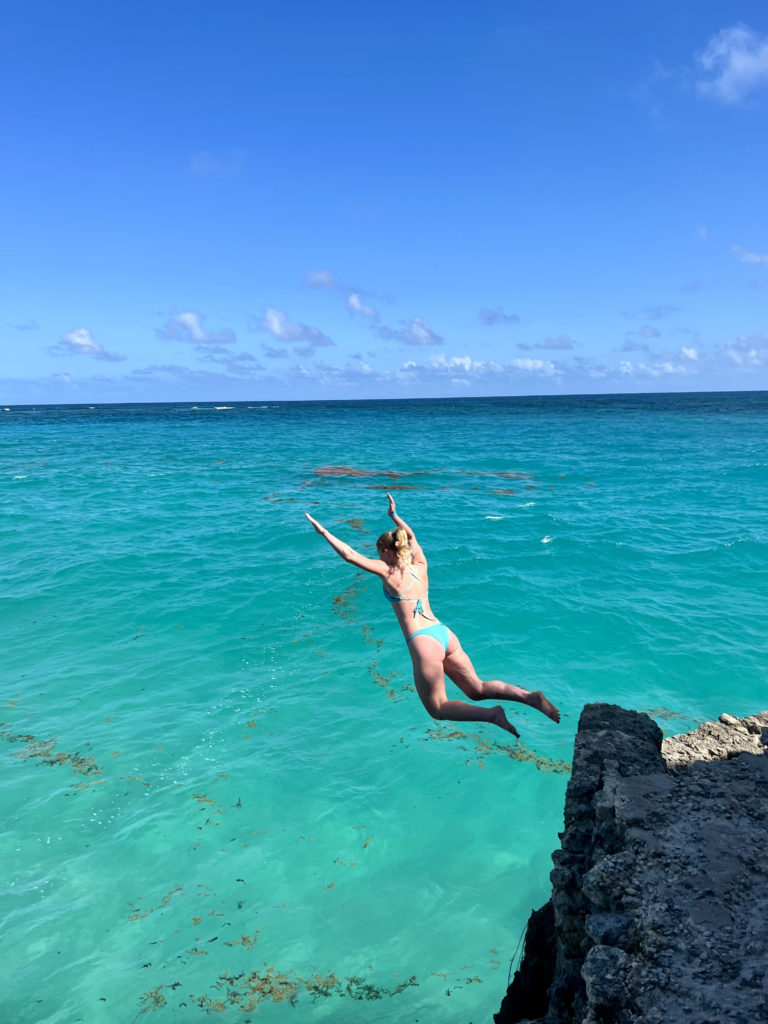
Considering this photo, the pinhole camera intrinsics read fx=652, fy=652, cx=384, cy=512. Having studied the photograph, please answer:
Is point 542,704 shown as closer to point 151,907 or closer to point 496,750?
point 496,750

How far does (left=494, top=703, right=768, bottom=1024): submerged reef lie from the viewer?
2955mm

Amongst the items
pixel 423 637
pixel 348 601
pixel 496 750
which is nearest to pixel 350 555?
pixel 423 637

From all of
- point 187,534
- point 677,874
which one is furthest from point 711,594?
point 187,534

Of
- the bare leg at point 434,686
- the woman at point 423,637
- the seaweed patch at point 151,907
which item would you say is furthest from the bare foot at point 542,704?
the seaweed patch at point 151,907

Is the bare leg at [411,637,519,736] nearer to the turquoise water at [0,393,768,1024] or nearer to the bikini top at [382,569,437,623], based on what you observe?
the bikini top at [382,569,437,623]

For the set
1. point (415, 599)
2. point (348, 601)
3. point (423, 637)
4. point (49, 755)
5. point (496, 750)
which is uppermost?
point (415, 599)

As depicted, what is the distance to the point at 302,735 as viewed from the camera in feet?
33.8

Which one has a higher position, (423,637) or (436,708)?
(423,637)

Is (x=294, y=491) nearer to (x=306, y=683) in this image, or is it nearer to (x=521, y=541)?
(x=521, y=541)

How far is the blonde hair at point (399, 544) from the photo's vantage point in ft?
21.1

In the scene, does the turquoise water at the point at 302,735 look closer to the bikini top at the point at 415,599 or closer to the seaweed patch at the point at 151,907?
the seaweed patch at the point at 151,907

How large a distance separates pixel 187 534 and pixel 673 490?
20956mm

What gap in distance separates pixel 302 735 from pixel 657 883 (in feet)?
24.8

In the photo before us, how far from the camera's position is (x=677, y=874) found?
349 cm
